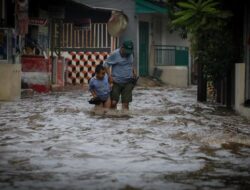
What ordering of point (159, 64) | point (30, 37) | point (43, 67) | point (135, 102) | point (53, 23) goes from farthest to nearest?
1. point (159, 64)
2. point (53, 23)
3. point (30, 37)
4. point (43, 67)
5. point (135, 102)

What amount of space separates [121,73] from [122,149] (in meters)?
5.62

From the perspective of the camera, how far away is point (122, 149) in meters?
7.85

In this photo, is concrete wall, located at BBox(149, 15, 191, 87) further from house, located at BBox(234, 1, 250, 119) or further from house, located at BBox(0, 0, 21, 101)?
house, located at BBox(234, 1, 250, 119)

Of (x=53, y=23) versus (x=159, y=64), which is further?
(x=159, y=64)

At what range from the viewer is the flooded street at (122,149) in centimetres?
588

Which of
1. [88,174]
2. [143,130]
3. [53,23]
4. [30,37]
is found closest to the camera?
[88,174]

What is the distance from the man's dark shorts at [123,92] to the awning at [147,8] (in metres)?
14.3

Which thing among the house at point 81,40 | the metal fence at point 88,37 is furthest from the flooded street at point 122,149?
the metal fence at point 88,37

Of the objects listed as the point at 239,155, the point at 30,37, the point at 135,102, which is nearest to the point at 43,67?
the point at 30,37

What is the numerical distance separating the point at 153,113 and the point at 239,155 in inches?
224

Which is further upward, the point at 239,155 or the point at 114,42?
the point at 114,42

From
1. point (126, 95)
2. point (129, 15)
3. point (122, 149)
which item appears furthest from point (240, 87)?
point (129, 15)

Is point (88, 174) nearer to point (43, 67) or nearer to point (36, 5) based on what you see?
point (43, 67)

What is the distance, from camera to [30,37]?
2239 cm
